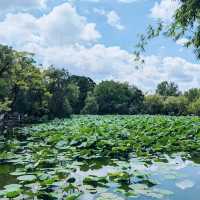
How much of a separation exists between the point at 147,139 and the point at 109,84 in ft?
175

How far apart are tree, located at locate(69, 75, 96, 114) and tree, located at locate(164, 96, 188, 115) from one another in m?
12.6

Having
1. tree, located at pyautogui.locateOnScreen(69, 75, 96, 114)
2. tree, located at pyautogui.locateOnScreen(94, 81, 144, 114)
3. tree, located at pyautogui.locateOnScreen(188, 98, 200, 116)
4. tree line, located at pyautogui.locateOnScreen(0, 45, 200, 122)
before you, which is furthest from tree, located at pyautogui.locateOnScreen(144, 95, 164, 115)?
tree, located at pyautogui.locateOnScreen(69, 75, 96, 114)

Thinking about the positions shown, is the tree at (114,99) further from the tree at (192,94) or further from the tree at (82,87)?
the tree at (192,94)

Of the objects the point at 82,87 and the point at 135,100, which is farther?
the point at 135,100

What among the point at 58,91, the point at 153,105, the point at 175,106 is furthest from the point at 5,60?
the point at 175,106

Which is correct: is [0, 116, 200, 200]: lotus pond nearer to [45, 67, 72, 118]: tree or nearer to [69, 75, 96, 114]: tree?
[45, 67, 72, 118]: tree

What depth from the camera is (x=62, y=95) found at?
4078 cm

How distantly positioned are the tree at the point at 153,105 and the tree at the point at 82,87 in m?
9.24

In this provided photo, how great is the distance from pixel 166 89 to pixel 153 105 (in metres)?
23.5

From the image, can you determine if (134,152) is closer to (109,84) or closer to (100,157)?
(100,157)

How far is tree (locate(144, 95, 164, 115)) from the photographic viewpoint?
65.9 meters

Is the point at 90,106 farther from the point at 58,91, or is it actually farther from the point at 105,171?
the point at 105,171

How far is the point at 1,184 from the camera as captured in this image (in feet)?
22.7

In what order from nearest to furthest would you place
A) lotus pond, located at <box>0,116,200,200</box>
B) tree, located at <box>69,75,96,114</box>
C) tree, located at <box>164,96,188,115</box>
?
lotus pond, located at <box>0,116,200,200</box>, tree, located at <box>69,75,96,114</box>, tree, located at <box>164,96,188,115</box>
